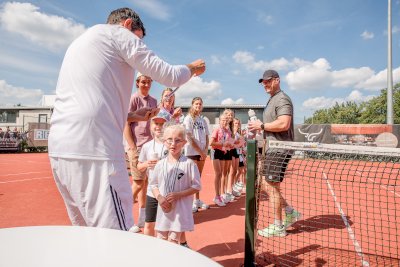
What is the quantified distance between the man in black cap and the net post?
0.89m

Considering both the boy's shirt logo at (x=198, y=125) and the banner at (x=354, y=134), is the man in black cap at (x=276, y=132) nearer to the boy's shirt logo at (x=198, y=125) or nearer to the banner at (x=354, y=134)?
the boy's shirt logo at (x=198, y=125)

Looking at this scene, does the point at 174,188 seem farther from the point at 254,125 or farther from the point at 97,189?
the point at 254,125

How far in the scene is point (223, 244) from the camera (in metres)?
3.91

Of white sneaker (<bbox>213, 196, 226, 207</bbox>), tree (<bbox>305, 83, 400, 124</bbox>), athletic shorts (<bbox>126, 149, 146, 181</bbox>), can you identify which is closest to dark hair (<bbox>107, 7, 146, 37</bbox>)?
athletic shorts (<bbox>126, 149, 146, 181</bbox>)

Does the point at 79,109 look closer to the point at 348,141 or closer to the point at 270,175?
the point at 270,175

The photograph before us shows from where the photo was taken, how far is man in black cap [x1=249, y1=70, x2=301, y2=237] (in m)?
4.05

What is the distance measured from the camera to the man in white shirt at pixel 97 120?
1774 millimetres

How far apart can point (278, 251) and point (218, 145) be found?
300 cm

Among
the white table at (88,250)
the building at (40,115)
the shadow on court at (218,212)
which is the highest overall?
the building at (40,115)

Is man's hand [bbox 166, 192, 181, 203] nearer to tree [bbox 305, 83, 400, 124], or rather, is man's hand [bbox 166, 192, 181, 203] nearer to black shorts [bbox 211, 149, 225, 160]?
black shorts [bbox 211, 149, 225, 160]

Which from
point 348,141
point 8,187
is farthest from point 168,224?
point 348,141

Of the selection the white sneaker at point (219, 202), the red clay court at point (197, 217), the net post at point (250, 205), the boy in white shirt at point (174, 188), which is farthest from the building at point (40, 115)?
the net post at point (250, 205)

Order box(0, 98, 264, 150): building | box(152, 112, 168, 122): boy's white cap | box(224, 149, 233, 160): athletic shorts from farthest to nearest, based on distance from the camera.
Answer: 1. box(0, 98, 264, 150): building
2. box(224, 149, 233, 160): athletic shorts
3. box(152, 112, 168, 122): boy's white cap

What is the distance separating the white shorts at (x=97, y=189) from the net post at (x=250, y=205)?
1.43m
